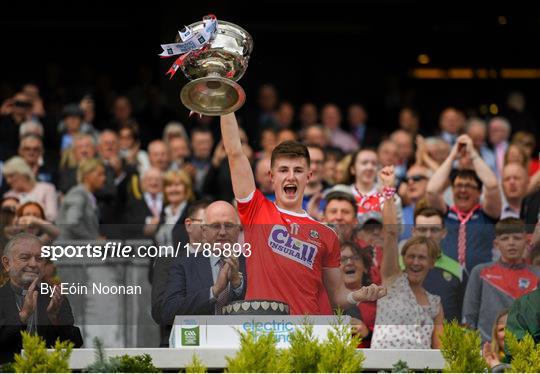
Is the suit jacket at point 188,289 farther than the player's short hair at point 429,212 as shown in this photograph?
No

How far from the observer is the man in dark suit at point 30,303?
1026cm

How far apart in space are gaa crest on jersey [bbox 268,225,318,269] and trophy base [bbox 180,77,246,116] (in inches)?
34.5

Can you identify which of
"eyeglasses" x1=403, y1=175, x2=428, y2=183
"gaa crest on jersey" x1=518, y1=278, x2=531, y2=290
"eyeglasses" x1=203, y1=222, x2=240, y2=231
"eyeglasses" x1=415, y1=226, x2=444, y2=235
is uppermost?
"eyeglasses" x1=403, y1=175, x2=428, y2=183

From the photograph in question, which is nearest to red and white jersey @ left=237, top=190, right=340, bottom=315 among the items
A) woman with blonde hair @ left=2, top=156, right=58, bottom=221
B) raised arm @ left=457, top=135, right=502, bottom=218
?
raised arm @ left=457, top=135, right=502, bottom=218

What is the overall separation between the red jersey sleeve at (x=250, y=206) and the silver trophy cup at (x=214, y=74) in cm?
64

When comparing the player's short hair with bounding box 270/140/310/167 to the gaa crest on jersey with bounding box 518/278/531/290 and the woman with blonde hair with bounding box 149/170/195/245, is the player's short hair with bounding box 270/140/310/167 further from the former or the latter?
the woman with blonde hair with bounding box 149/170/195/245

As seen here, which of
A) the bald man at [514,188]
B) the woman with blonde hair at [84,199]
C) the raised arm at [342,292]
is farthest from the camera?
the bald man at [514,188]

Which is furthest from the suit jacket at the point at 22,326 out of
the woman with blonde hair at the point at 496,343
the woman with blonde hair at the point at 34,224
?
the woman with blonde hair at the point at 496,343

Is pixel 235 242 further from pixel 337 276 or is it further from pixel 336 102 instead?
pixel 336 102

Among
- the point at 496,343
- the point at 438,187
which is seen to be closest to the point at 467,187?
the point at 438,187

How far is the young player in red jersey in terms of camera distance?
1008cm

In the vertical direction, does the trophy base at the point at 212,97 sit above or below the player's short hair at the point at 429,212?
above

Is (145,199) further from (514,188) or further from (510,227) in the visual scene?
(510,227)

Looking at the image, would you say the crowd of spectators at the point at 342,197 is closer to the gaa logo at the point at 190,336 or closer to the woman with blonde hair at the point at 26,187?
the woman with blonde hair at the point at 26,187
